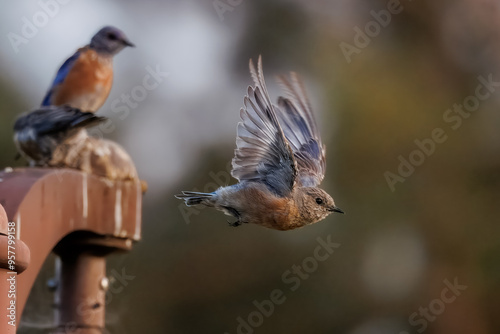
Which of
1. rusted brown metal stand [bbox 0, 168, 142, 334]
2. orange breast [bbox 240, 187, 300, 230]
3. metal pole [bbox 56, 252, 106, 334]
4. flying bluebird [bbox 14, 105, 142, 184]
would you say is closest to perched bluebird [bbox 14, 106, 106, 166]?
flying bluebird [bbox 14, 105, 142, 184]

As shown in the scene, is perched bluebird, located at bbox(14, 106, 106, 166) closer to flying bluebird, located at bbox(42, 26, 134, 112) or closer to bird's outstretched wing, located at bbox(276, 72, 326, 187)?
flying bluebird, located at bbox(42, 26, 134, 112)

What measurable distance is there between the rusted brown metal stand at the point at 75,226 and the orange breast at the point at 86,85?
0.97 metres

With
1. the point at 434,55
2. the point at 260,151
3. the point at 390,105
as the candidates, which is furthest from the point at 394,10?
the point at 260,151

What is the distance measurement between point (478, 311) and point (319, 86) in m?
4.04

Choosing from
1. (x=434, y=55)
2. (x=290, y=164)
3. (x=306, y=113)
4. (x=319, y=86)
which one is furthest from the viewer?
(x=434, y=55)

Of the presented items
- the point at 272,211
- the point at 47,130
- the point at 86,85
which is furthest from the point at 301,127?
the point at 47,130

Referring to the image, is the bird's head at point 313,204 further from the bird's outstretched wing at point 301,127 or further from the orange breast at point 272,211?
the bird's outstretched wing at point 301,127

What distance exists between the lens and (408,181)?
1254 centimetres

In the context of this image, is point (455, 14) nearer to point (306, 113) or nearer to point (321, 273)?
point (321, 273)

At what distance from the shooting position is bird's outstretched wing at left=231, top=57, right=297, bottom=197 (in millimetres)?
4699

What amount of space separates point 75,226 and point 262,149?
1.16 m

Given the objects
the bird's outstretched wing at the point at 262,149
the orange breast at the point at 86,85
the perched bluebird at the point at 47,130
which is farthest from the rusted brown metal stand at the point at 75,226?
the orange breast at the point at 86,85

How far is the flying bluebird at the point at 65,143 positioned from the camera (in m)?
5.04

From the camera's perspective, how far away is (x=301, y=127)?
6.07 m
